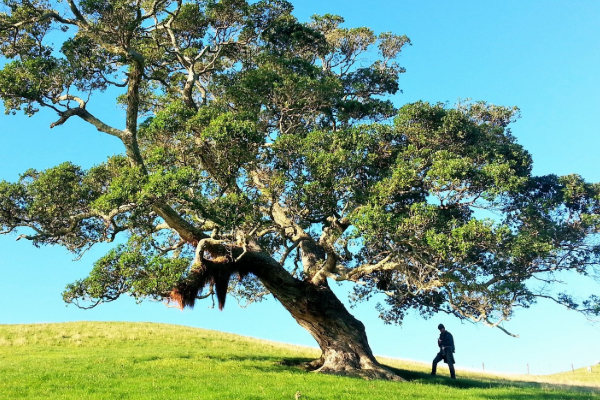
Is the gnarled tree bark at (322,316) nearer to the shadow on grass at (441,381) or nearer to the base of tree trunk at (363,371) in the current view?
the base of tree trunk at (363,371)

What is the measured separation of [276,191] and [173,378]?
6.52 m

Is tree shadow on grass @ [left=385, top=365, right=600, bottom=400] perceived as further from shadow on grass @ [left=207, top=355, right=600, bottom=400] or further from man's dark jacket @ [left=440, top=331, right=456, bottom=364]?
man's dark jacket @ [left=440, top=331, right=456, bottom=364]

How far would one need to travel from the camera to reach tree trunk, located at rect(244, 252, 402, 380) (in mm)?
19531

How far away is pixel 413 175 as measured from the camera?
17.1m

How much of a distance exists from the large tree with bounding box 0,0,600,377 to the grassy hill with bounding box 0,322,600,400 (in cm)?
237

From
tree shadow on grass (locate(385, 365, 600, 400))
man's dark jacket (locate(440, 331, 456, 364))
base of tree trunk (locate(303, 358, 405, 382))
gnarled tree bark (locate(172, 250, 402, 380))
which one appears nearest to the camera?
tree shadow on grass (locate(385, 365, 600, 400))

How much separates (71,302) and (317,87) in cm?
1179

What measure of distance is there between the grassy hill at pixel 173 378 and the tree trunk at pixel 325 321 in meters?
1.70

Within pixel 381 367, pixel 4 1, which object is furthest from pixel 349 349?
pixel 4 1

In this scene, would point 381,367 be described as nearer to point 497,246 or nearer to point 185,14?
point 497,246

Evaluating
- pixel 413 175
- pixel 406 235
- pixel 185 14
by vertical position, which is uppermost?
pixel 185 14

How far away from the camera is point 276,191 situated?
1692cm

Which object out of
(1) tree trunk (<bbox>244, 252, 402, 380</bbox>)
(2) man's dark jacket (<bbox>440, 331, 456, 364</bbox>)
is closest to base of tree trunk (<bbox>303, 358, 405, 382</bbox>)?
(1) tree trunk (<bbox>244, 252, 402, 380</bbox>)

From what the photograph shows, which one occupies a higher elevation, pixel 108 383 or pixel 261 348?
pixel 261 348
